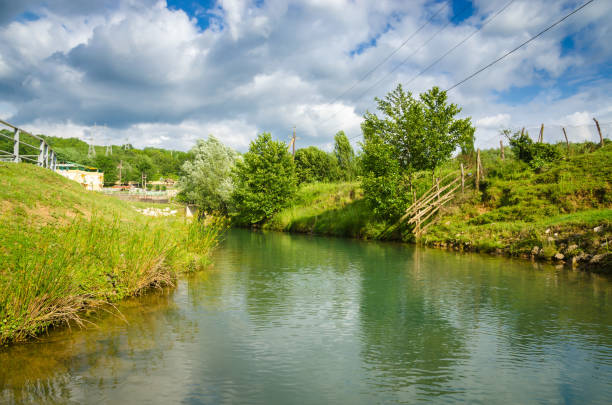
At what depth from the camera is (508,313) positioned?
8.83 metres

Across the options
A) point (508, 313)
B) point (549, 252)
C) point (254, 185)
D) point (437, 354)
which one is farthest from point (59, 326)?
point (254, 185)

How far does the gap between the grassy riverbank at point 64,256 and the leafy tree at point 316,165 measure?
44.4m

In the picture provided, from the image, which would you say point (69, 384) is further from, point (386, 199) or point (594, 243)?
point (386, 199)

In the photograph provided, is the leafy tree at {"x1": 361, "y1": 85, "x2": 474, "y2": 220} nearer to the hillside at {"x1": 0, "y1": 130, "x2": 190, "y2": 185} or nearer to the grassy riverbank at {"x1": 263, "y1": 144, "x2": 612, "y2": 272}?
the grassy riverbank at {"x1": 263, "y1": 144, "x2": 612, "y2": 272}

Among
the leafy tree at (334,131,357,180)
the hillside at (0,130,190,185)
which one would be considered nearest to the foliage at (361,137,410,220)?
the leafy tree at (334,131,357,180)

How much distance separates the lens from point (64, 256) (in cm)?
648

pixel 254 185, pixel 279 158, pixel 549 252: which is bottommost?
pixel 549 252

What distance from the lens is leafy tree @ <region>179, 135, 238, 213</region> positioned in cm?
4558

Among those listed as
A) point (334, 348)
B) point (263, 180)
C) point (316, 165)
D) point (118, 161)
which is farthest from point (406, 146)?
point (118, 161)

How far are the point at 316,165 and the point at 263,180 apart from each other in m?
21.6

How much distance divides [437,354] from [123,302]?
6891 millimetres

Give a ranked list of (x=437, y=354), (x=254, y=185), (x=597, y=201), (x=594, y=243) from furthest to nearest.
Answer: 1. (x=254, y=185)
2. (x=597, y=201)
3. (x=594, y=243)
4. (x=437, y=354)

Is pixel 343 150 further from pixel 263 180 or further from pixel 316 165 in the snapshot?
pixel 263 180

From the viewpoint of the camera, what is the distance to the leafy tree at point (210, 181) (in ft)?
150
